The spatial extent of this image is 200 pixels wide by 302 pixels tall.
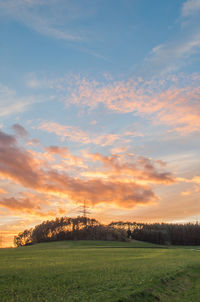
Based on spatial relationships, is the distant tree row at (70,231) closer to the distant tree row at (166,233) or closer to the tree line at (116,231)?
the tree line at (116,231)

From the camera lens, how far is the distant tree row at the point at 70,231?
139 metres

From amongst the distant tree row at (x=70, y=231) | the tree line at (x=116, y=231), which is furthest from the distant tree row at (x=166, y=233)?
the distant tree row at (x=70, y=231)

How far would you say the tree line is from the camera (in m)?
138

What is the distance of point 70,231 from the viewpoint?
5797 inches

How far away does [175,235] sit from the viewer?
465 ft

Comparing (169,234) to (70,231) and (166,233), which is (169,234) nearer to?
(166,233)

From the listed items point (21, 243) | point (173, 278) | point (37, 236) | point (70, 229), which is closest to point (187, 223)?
point (70, 229)

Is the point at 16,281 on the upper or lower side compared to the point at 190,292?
upper

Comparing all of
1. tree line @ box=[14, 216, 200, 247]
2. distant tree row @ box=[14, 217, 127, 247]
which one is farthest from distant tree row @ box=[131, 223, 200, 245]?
distant tree row @ box=[14, 217, 127, 247]

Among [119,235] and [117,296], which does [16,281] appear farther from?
[119,235]

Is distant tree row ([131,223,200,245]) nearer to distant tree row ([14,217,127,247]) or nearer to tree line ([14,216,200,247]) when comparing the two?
tree line ([14,216,200,247])

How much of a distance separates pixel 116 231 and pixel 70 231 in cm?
2472

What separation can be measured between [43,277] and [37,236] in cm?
15050

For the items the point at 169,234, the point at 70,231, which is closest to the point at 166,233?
the point at 169,234
